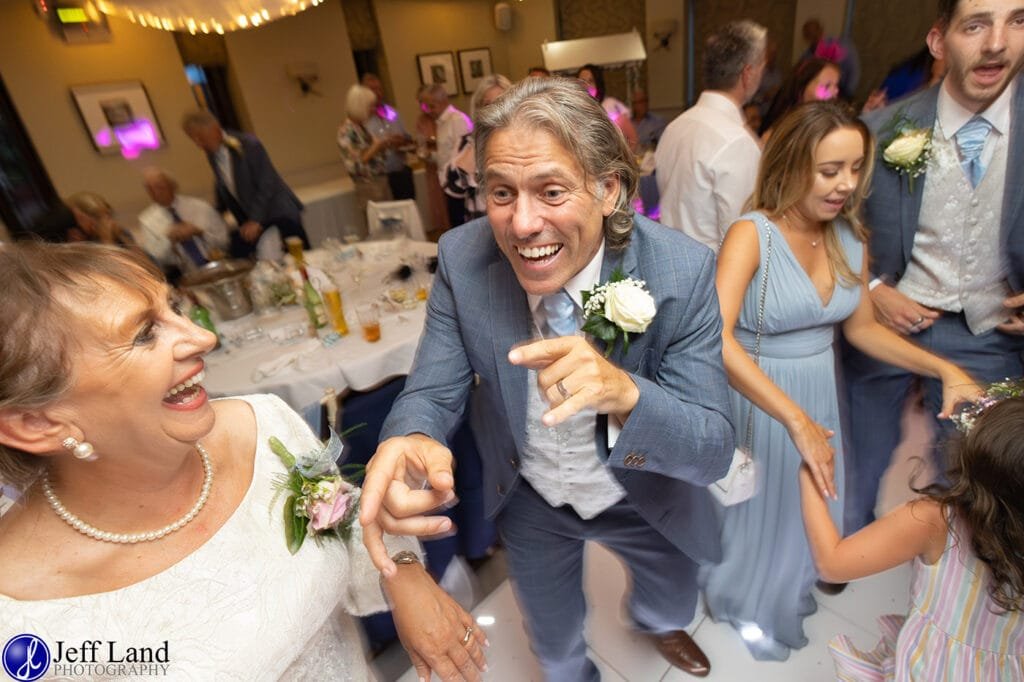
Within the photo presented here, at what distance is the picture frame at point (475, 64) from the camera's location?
7423 millimetres

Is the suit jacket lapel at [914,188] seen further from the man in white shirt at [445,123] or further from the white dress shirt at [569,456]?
the man in white shirt at [445,123]

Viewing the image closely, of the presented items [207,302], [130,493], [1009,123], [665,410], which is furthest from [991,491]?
[207,302]

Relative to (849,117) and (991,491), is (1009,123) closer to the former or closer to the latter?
(849,117)

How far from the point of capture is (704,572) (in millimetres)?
2033

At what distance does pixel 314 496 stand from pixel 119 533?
35cm

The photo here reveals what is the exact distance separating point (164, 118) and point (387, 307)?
4882 mm

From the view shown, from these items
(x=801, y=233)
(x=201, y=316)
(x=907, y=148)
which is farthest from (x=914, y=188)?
(x=201, y=316)

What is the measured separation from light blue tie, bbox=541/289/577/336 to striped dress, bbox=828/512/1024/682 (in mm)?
941

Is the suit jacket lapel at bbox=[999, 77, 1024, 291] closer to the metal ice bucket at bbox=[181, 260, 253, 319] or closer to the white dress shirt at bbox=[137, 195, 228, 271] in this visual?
the metal ice bucket at bbox=[181, 260, 253, 319]

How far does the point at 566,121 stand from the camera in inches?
40.4

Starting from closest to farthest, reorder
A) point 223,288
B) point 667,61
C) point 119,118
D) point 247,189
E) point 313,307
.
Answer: point 313,307 → point 223,288 → point 247,189 → point 119,118 → point 667,61

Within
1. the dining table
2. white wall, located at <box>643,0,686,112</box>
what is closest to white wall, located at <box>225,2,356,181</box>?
white wall, located at <box>643,0,686,112</box>

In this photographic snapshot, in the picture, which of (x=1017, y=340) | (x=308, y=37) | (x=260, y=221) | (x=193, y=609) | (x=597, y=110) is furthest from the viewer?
(x=308, y=37)

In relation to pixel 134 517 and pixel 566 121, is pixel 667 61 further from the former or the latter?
pixel 134 517
